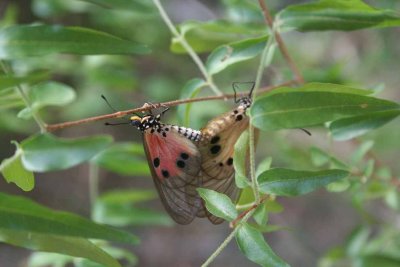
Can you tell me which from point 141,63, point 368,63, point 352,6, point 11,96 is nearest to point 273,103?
point 352,6

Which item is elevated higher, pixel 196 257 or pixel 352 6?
pixel 196 257

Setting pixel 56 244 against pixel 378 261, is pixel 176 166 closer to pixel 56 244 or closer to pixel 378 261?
pixel 56 244

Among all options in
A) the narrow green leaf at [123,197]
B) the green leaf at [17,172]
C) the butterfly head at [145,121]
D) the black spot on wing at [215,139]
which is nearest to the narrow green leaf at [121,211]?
the narrow green leaf at [123,197]

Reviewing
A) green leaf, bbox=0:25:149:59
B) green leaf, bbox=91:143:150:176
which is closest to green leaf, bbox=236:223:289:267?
green leaf, bbox=0:25:149:59

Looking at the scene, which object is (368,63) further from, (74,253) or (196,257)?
(74,253)

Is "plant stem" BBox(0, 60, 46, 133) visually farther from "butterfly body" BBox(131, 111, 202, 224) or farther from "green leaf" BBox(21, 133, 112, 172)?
"butterfly body" BBox(131, 111, 202, 224)

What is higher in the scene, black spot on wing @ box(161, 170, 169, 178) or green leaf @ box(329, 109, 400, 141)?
black spot on wing @ box(161, 170, 169, 178)

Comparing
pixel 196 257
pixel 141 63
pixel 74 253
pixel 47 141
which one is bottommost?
pixel 74 253
